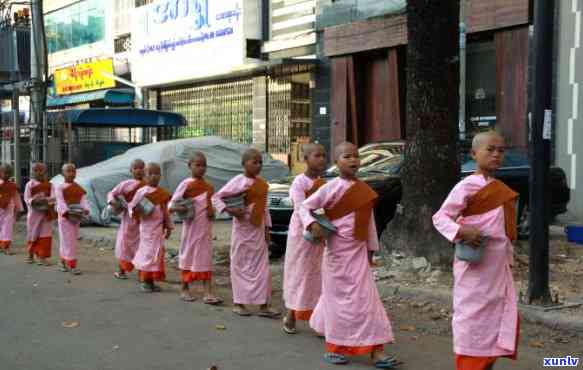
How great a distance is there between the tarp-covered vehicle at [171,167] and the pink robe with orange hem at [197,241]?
7.57 metres

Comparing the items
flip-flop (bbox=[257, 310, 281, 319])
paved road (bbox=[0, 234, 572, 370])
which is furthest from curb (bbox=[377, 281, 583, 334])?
flip-flop (bbox=[257, 310, 281, 319])

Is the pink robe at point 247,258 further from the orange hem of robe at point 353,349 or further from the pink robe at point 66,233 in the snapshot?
the pink robe at point 66,233

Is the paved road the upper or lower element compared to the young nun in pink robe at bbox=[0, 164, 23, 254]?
lower

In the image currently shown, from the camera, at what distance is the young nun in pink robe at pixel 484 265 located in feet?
15.7

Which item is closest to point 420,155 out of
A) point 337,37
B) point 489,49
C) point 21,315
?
point 21,315

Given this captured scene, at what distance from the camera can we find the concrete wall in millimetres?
13328

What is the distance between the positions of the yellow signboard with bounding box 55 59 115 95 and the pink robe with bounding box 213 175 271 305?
2083cm

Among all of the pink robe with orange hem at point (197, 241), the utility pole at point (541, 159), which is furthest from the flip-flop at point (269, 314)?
the utility pole at point (541, 159)

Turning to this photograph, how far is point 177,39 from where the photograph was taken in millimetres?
22953

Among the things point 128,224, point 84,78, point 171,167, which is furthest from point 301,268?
point 84,78

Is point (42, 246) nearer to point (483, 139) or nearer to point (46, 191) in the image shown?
point (46, 191)

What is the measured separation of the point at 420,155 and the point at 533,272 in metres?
→ 2.27

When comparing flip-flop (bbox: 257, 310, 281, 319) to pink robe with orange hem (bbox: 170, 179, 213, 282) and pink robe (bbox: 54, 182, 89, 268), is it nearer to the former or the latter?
pink robe with orange hem (bbox: 170, 179, 213, 282)

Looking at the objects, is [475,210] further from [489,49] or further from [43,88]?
[43,88]
